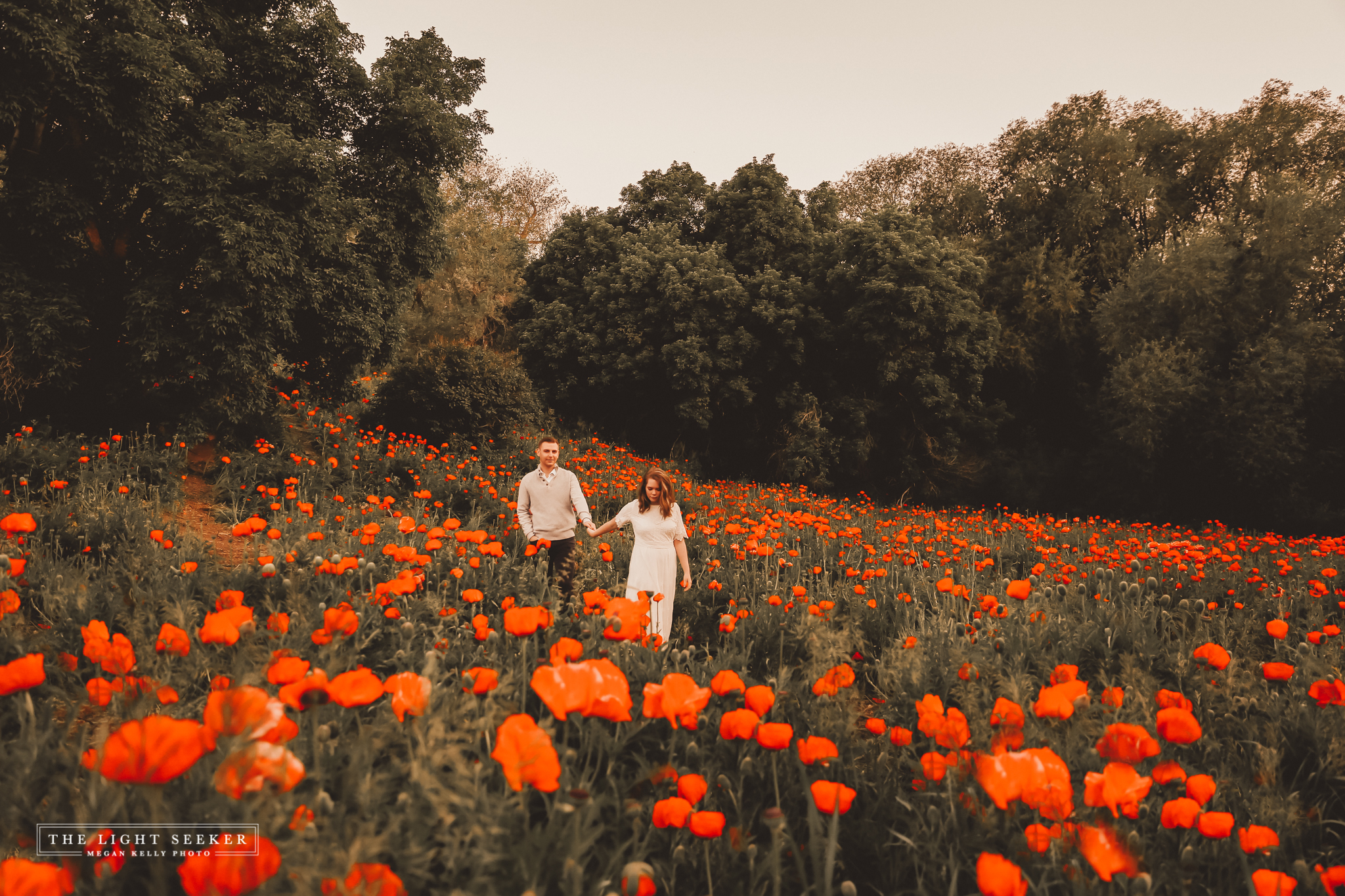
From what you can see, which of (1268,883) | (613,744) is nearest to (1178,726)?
(1268,883)

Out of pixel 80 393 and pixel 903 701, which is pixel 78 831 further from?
pixel 80 393

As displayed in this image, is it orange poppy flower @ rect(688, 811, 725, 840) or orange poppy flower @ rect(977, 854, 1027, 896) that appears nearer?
orange poppy flower @ rect(977, 854, 1027, 896)

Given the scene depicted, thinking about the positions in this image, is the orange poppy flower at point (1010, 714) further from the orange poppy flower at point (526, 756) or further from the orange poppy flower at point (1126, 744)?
the orange poppy flower at point (526, 756)

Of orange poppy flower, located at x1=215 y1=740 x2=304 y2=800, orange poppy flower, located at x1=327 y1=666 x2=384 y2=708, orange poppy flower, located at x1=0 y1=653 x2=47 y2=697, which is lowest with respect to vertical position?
orange poppy flower, located at x1=0 y1=653 x2=47 y2=697

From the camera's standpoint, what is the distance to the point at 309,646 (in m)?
2.08

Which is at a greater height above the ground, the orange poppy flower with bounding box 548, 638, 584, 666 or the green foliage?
the green foliage

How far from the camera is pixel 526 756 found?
3.48 ft

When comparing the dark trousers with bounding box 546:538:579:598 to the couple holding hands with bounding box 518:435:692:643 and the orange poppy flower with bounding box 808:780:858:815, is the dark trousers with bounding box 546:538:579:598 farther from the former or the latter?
the orange poppy flower with bounding box 808:780:858:815

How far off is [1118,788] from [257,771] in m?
1.55

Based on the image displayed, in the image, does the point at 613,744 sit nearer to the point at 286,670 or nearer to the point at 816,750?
the point at 816,750

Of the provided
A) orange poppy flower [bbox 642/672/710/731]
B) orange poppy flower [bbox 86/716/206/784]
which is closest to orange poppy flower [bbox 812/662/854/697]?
orange poppy flower [bbox 642/672/710/731]

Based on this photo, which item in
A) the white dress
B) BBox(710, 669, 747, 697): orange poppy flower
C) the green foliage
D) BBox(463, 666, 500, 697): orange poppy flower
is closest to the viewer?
BBox(463, 666, 500, 697): orange poppy flower

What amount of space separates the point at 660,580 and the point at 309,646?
8.67 feet

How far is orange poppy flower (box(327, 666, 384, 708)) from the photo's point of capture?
125 cm
